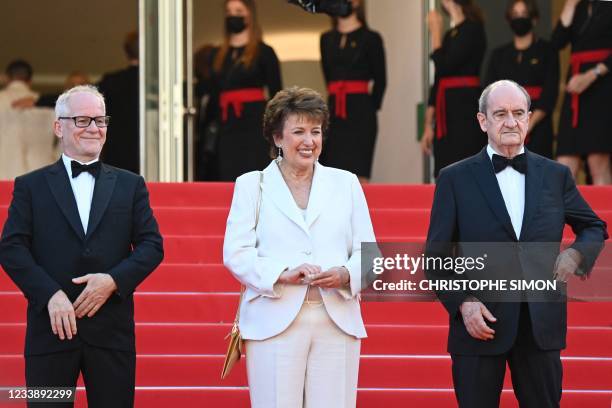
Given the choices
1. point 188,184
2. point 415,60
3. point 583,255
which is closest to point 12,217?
point 583,255

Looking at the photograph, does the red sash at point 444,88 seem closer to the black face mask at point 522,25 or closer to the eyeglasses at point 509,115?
the black face mask at point 522,25

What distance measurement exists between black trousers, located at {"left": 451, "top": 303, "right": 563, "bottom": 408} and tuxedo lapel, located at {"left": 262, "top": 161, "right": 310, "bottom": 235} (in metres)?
0.82

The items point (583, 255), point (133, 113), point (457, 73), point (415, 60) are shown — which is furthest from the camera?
point (415, 60)

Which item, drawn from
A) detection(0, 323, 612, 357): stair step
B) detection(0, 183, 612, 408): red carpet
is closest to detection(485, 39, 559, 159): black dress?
detection(0, 183, 612, 408): red carpet

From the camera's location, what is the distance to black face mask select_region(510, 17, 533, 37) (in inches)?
406

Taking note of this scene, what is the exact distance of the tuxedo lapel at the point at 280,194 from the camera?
5.28 m

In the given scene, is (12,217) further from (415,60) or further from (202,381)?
(415,60)

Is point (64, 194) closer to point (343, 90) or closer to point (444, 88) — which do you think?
point (343, 90)

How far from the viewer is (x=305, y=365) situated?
5.21m

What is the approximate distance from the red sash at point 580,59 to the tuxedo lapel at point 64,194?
534 cm

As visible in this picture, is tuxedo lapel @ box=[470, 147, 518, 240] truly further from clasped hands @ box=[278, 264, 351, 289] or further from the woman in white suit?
clasped hands @ box=[278, 264, 351, 289]

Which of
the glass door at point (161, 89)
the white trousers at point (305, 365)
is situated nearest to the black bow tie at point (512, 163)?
the white trousers at point (305, 365)

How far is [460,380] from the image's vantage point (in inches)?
204

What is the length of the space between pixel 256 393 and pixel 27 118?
803 centimetres
